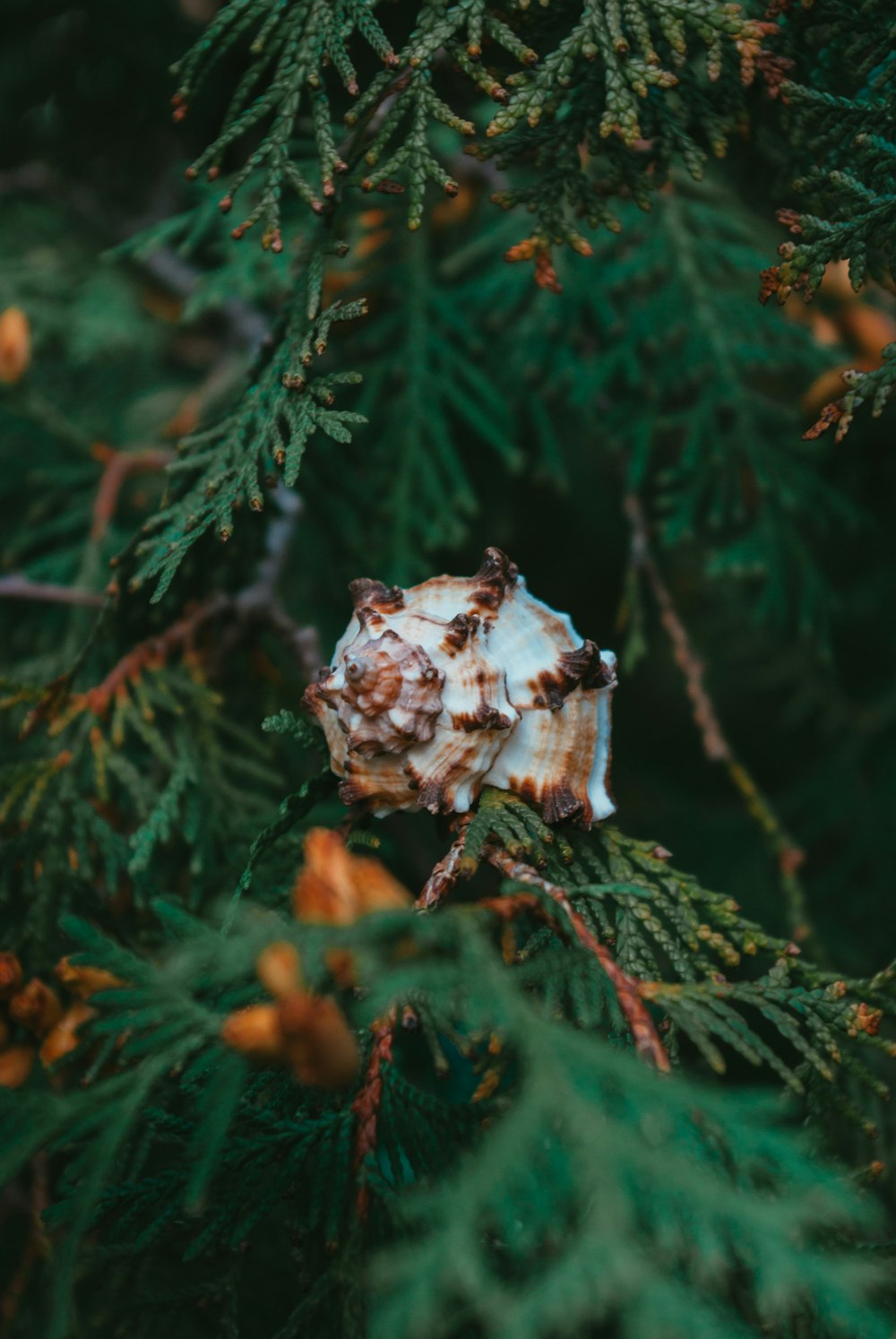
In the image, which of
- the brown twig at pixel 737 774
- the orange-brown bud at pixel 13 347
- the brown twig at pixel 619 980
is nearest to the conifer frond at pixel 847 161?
the brown twig at pixel 619 980

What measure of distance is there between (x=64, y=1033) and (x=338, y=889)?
771 mm

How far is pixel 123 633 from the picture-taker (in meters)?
1.63

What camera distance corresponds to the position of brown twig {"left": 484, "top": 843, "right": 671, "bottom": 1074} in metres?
0.96

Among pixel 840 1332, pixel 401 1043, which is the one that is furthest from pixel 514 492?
pixel 840 1332

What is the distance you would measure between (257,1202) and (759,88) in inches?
62.0

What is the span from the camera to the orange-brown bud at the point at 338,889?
0.88 m

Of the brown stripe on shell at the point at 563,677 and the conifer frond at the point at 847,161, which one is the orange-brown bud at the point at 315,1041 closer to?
the brown stripe on shell at the point at 563,677

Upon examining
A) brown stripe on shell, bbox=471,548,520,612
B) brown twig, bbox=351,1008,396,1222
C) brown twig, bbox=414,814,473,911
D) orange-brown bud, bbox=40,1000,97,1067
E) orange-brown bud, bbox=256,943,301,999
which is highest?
brown stripe on shell, bbox=471,548,520,612

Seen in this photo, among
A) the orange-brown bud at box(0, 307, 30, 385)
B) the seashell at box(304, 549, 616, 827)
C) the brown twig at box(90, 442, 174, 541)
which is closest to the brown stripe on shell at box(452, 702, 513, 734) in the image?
the seashell at box(304, 549, 616, 827)

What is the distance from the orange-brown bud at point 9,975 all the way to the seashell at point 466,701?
2.08 ft

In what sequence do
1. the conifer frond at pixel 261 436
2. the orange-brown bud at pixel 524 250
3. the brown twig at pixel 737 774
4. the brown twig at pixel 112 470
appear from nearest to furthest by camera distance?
the conifer frond at pixel 261 436
the orange-brown bud at pixel 524 250
the brown twig at pixel 737 774
the brown twig at pixel 112 470

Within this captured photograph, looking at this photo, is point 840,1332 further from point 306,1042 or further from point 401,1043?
point 401,1043

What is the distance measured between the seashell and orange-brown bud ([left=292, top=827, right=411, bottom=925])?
0.68ft

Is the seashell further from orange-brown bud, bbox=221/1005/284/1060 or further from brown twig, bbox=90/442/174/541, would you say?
brown twig, bbox=90/442/174/541
